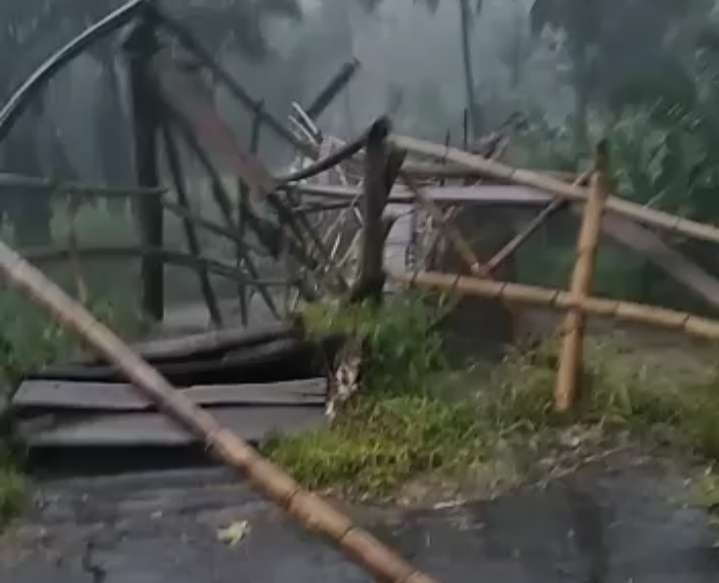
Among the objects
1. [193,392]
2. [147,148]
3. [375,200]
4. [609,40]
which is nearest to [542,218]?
[375,200]

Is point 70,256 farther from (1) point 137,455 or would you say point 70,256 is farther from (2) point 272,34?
(2) point 272,34

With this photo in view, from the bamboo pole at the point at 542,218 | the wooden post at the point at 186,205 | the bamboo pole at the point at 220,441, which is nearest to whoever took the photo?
the bamboo pole at the point at 220,441

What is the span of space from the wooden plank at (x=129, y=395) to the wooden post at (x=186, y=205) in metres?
0.99

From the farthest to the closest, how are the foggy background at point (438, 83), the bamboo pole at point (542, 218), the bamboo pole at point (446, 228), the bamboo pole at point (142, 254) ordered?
the foggy background at point (438, 83) → the bamboo pole at point (142, 254) → the bamboo pole at point (446, 228) → the bamboo pole at point (542, 218)

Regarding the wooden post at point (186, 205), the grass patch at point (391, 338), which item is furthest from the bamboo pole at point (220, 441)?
the wooden post at point (186, 205)

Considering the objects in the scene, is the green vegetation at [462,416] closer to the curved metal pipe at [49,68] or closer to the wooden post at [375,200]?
the wooden post at [375,200]

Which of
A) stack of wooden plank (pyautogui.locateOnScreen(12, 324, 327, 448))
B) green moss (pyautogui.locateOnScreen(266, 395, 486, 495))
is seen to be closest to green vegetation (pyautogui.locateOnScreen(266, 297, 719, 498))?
green moss (pyautogui.locateOnScreen(266, 395, 486, 495))

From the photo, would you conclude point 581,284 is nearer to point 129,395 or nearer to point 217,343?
point 217,343

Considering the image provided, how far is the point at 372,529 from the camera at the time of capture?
2188 millimetres

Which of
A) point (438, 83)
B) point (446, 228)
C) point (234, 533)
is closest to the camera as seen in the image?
point (234, 533)

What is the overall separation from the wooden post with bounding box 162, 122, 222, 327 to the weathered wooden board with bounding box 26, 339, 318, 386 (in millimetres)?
868

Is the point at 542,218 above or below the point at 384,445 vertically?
above

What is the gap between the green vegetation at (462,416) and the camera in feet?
7.91

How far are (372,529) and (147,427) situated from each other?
604 millimetres
